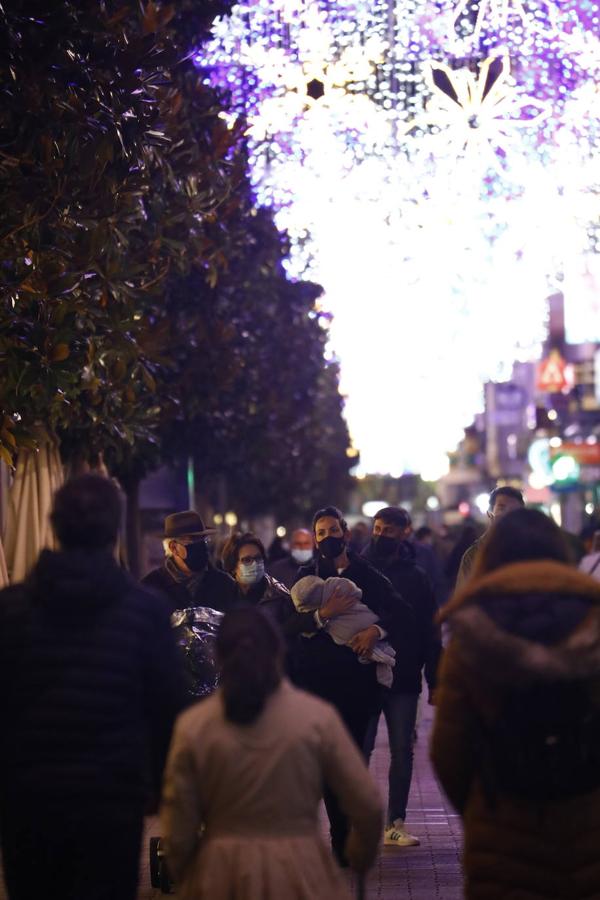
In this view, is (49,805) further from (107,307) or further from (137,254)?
(137,254)

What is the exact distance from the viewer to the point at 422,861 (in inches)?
406

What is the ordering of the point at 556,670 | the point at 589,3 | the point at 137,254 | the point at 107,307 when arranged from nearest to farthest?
the point at 556,670
the point at 107,307
the point at 137,254
the point at 589,3

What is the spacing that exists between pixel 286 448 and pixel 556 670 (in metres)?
29.6

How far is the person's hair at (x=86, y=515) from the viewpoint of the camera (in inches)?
219

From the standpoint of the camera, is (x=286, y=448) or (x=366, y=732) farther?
(x=286, y=448)

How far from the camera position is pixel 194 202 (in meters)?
15.4

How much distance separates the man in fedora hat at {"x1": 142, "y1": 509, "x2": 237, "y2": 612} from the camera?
930cm

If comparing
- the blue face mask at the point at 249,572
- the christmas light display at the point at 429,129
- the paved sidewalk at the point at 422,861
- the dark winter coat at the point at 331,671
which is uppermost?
the christmas light display at the point at 429,129

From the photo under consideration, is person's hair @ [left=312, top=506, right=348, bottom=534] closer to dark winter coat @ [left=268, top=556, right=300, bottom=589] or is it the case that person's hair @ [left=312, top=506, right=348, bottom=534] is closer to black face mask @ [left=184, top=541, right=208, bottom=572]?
black face mask @ [left=184, top=541, right=208, bottom=572]

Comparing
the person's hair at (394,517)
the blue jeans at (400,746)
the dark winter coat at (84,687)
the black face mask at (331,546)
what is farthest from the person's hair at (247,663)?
the person's hair at (394,517)

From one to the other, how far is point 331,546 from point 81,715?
4.55 metres

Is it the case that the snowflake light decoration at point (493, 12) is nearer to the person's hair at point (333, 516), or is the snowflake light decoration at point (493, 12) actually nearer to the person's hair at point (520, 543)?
the person's hair at point (333, 516)

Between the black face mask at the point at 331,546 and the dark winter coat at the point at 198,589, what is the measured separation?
0.59 metres

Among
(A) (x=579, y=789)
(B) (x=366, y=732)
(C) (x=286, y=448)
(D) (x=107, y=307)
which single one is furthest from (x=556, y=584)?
(C) (x=286, y=448)
